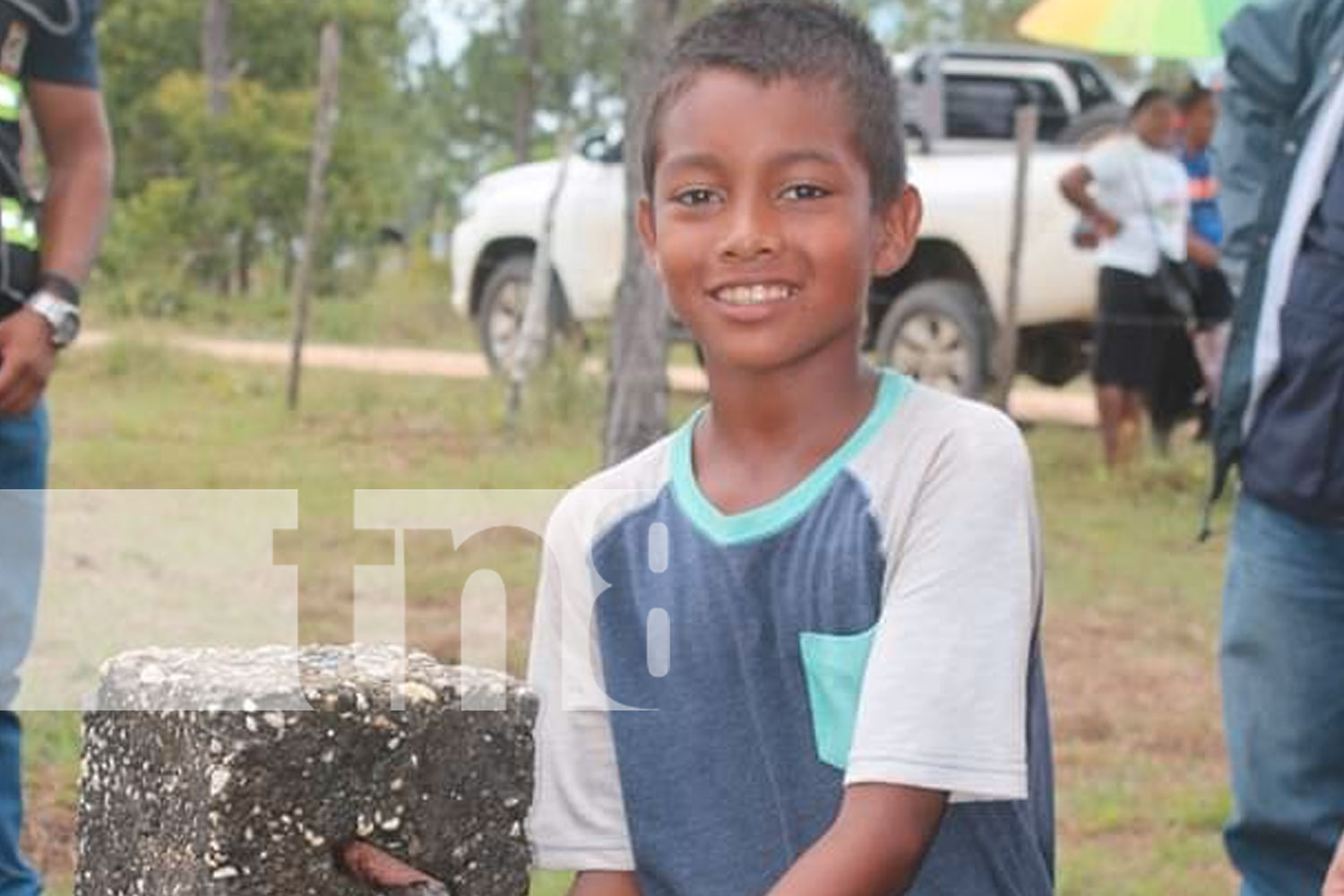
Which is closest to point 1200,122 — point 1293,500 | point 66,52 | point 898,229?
point 1293,500

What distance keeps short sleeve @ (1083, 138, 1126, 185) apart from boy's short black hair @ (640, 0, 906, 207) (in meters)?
7.61

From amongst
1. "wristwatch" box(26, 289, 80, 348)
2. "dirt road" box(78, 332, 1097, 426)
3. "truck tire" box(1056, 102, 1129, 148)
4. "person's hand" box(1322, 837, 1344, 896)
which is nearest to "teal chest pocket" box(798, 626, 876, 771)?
"person's hand" box(1322, 837, 1344, 896)

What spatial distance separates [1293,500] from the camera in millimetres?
3174

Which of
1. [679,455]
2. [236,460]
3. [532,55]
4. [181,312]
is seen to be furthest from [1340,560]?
[532,55]

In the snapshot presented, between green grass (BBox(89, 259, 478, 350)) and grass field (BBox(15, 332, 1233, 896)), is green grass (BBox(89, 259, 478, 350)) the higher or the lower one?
the lower one

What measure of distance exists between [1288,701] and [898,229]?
140cm

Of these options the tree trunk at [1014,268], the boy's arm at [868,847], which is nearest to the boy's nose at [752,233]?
the boy's arm at [868,847]

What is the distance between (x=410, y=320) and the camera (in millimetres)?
19438

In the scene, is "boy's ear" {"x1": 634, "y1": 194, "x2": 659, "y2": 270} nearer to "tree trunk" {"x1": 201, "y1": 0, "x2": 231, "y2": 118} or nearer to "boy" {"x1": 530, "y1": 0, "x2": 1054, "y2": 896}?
"boy" {"x1": 530, "y1": 0, "x2": 1054, "y2": 896}

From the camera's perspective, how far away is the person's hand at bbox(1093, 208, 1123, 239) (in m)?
9.55

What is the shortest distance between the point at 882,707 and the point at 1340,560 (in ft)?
4.95

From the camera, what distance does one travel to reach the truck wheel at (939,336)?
1061cm

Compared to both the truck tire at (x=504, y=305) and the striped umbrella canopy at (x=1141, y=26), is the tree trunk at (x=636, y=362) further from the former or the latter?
the truck tire at (x=504, y=305)

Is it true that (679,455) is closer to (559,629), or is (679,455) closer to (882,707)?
(559,629)
